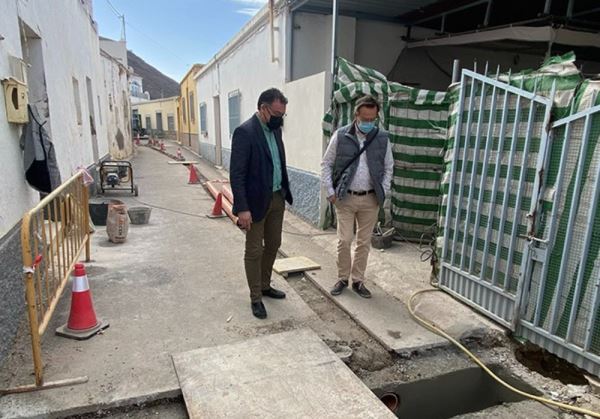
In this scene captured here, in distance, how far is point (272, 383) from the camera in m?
2.53

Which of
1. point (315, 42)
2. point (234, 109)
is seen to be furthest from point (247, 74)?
point (315, 42)

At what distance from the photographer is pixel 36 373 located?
8.05ft

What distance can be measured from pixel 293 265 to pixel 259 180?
168 centimetres

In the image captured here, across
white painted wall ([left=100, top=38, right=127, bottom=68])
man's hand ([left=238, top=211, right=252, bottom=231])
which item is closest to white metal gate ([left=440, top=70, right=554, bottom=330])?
man's hand ([left=238, top=211, right=252, bottom=231])

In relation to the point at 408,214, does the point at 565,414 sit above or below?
below

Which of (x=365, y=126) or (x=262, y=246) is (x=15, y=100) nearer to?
(x=262, y=246)

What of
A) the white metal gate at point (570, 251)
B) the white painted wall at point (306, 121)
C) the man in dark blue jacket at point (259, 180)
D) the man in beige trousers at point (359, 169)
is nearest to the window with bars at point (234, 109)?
the white painted wall at point (306, 121)

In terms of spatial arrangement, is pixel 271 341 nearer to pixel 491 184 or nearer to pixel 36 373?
pixel 36 373

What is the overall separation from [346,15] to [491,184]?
Result: 4.53 meters

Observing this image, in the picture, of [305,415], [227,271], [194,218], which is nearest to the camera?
[305,415]

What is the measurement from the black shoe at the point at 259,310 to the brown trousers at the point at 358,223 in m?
0.97

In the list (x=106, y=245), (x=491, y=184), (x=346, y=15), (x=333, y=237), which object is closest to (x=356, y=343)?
(x=491, y=184)

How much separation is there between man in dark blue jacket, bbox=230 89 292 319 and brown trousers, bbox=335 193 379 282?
1.97 feet

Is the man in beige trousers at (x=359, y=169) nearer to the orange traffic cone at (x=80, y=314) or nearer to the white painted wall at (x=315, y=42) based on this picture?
the orange traffic cone at (x=80, y=314)
